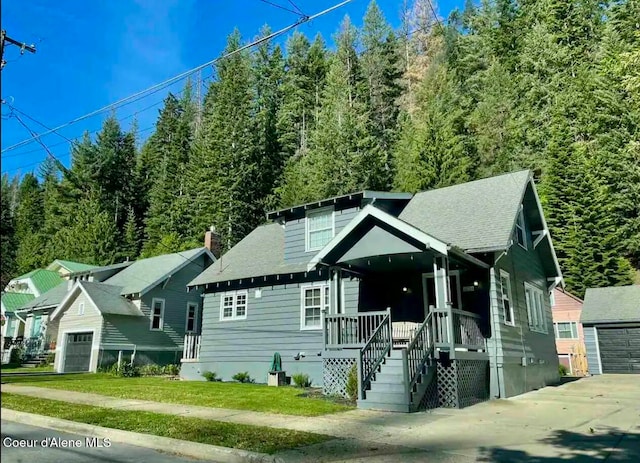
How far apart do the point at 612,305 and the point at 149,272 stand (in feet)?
81.0

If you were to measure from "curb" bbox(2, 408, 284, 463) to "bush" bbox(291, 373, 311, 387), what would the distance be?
27.0ft

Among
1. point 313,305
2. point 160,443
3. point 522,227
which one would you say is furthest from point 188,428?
point 522,227

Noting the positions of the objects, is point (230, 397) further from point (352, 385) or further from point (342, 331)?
point (342, 331)

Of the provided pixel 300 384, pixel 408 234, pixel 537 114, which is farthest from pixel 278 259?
pixel 537 114

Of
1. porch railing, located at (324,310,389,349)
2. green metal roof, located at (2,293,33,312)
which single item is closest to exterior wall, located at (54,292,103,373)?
green metal roof, located at (2,293,33,312)

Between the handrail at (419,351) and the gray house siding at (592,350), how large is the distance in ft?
57.2

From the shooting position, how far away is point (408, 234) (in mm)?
12336

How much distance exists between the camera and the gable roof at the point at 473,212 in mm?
13625

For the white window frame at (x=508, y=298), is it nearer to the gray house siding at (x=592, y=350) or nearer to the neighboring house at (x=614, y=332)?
the neighboring house at (x=614, y=332)

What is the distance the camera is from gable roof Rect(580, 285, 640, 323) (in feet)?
77.7

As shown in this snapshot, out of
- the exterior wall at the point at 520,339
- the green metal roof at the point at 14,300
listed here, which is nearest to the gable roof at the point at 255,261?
the exterior wall at the point at 520,339

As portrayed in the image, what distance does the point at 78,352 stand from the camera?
82.1 ft

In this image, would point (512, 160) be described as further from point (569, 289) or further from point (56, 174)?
point (56, 174)

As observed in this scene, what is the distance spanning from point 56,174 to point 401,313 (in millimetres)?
55829
